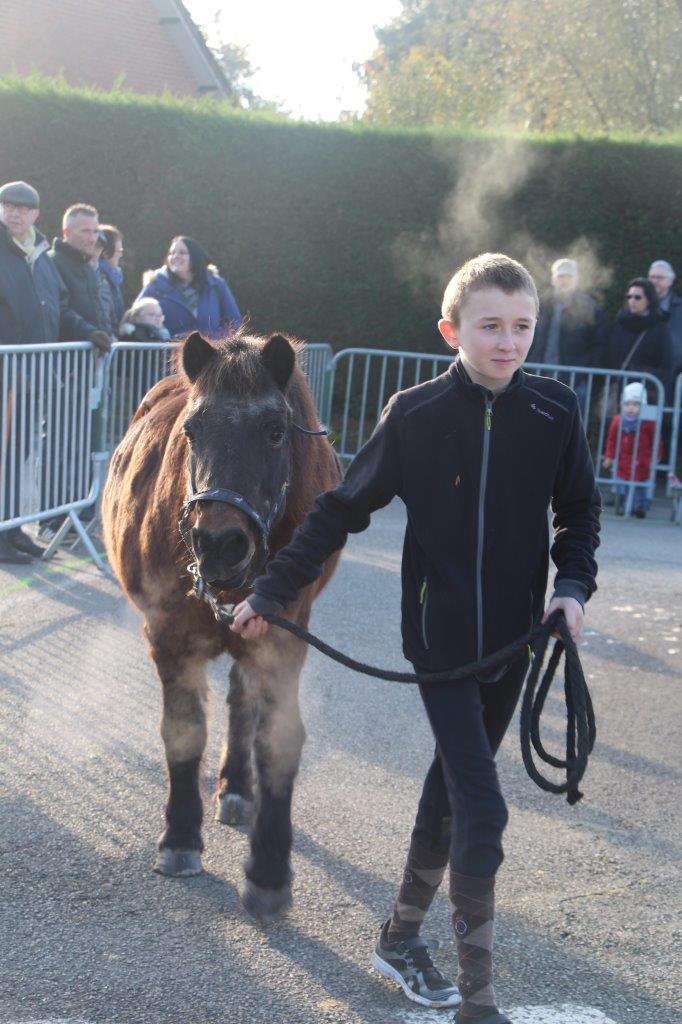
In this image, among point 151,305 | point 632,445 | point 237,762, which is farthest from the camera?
point 632,445

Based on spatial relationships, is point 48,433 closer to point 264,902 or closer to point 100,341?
point 100,341

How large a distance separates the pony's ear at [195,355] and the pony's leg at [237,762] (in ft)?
4.06

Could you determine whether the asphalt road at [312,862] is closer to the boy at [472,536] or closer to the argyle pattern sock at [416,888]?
the argyle pattern sock at [416,888]

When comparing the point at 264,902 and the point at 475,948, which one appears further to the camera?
the point at 264,902

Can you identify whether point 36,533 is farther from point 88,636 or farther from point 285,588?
point 285,588

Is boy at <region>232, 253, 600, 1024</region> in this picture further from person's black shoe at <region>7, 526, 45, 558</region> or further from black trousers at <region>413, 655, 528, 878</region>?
person's black shoe at <region>7, 526, 45, 558</region>

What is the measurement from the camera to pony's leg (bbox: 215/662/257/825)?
4.68 metres

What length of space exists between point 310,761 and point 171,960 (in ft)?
6.00

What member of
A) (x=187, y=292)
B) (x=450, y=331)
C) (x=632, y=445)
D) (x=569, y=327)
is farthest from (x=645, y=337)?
(x=450, y=331)

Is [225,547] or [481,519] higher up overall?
[481,519]

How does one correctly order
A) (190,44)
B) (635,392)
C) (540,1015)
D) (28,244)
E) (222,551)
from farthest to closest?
(190,44)
(635,392)
(28,244)
(222,551)
(540,1015)

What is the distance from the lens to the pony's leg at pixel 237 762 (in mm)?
4676

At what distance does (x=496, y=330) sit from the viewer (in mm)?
3146

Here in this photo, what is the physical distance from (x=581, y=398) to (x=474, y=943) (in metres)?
10.0
